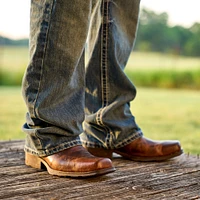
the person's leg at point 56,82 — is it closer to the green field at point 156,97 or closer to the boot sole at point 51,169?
the boot sole at point 51,169

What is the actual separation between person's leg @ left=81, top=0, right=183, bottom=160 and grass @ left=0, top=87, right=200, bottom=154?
1109 millimetres

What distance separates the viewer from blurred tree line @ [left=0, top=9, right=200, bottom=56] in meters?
6.05

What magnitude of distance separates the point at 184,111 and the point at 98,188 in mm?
3482

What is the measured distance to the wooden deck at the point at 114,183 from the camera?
0.97m

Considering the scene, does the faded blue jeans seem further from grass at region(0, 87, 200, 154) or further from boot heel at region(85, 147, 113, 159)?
grass at region(0, 87, 200, 154)

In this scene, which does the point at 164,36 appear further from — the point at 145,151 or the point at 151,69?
the point at 145,151

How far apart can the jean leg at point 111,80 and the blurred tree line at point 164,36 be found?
480 cm

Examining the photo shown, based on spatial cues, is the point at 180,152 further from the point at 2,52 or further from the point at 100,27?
the point at 2,52

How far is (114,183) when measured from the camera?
1.07 meters

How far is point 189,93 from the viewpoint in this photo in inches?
251

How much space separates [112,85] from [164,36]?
5.04 meters

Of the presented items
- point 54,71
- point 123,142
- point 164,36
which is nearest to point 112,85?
point 123,142

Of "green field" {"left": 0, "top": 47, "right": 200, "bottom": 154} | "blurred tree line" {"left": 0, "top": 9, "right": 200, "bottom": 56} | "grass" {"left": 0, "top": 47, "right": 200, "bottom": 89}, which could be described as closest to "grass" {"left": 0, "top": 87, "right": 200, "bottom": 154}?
"green field" {"left": 0, "top": 47, "right": 200, "bottom": 154}

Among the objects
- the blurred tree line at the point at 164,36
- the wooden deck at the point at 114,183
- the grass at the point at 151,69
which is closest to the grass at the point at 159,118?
the grass at the point at 151,69
